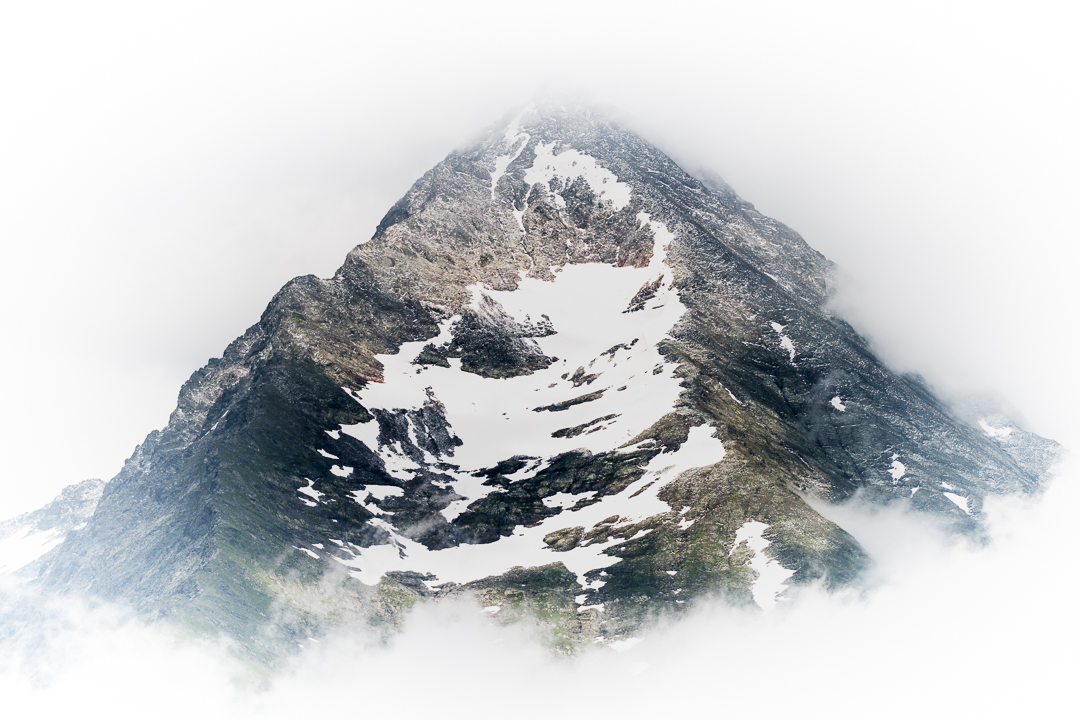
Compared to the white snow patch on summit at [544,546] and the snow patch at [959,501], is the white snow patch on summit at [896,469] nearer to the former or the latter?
the snow patch at [959,501]

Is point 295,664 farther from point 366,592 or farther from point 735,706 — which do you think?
point 735,706

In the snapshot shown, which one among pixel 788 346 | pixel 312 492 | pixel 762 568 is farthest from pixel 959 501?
pixel 312 492

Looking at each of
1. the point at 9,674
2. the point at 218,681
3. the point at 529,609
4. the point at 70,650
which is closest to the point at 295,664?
the point at 218,681

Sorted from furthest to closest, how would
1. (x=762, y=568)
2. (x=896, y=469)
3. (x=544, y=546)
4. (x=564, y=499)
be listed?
(x=896, y=469)
(x=564, y=499)
(x=544, y=546)
(x=762, y=568)

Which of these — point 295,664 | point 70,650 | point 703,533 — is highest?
point 703,533

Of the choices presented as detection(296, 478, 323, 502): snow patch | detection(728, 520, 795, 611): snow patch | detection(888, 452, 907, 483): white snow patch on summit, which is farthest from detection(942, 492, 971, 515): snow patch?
detection(296, 478, 323, 502): snow patch

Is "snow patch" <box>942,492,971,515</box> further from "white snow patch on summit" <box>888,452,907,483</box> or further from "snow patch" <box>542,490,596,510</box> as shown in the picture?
"snow patch" <box>542,490,596,510</box>

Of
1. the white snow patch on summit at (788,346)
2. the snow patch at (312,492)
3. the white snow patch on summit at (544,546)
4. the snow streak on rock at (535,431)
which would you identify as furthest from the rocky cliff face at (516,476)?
the white snow patch on summit at (788,346)

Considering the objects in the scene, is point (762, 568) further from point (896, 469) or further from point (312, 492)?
point (312, 492)
